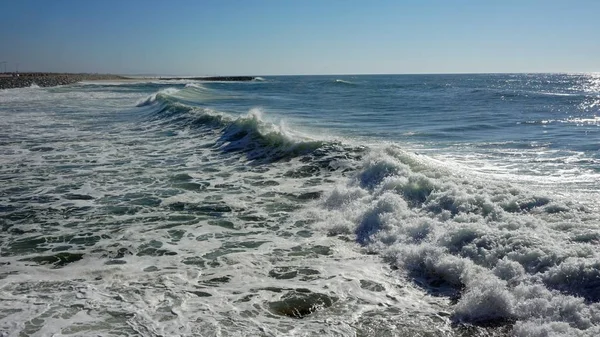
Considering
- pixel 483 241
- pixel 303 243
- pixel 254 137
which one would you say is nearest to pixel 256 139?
pixel 254 137

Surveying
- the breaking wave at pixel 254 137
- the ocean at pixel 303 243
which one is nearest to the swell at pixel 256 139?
the breaking wave at pixel 254 137

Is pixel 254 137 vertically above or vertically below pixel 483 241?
above

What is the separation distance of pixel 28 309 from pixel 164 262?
1.89 m

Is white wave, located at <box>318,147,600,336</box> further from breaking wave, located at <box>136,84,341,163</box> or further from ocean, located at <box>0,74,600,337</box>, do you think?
breaking wave, located at <box>136,84,341,163</box>

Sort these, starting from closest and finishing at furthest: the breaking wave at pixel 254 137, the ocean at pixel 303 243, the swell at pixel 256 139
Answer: the ocean at pixel 303 243 → the swell at pixel 256 139 → the breaking wave at pixel 254 137

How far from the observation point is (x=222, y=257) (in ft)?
22.9

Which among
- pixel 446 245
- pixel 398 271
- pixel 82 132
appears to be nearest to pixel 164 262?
pixel 398 271

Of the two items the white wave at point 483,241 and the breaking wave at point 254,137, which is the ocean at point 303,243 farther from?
the breaking wave at point 254,137

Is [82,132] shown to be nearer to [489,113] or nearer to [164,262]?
[164,262]

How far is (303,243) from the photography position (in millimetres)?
7559

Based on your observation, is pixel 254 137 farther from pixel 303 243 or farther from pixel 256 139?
pixel 303 243

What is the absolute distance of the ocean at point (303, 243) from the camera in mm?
5105

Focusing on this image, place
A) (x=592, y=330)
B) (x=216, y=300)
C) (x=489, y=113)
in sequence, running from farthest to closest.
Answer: (x=489, y=113) → (x=216, y=300) → (x=592, y=330)

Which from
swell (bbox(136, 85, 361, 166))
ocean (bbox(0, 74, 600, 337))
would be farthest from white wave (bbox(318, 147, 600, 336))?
swell (bbox(136, 85, 361, 166))
